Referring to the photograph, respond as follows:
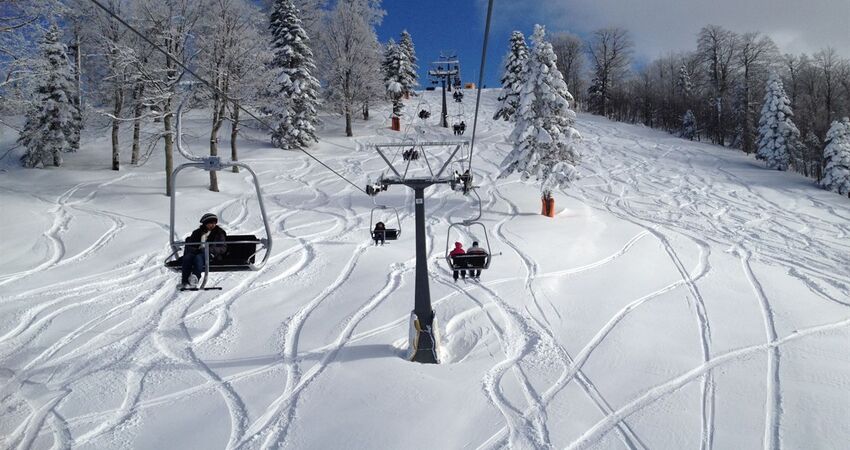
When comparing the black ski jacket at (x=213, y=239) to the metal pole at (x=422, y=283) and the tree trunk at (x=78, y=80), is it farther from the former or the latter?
the tree trunk at (x=78, y=80)

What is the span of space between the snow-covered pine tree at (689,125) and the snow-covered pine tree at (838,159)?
2566cm

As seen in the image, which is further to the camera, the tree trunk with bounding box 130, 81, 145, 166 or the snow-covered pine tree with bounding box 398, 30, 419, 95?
the snow-covered pine tree with bounding box 398, 30, 419, 95

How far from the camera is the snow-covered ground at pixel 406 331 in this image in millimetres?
8367

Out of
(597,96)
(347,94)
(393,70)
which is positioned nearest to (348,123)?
(347,94)

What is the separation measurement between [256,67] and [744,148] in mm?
45534

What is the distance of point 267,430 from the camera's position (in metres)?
8.17

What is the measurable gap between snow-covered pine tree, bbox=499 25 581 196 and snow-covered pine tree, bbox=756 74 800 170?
22.6m

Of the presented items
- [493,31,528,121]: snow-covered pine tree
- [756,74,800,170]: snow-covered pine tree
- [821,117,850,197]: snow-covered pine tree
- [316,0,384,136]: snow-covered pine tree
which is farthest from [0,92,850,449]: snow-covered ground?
[493,31,528,121]: snow-covered pine tree

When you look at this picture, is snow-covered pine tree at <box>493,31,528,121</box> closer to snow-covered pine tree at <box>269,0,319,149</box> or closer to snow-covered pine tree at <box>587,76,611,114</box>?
snow-covered pine tree at <box>269,0,319,149</box>

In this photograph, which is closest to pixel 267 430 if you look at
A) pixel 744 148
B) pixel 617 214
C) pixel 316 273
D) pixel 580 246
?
pixel 316 273

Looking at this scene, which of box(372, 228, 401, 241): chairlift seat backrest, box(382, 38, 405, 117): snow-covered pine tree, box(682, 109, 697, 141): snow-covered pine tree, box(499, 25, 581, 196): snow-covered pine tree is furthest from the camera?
box(682, 109, 697, 141): snow-covered pine tree

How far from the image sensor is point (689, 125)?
177 feet

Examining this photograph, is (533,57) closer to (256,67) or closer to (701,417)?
(256,67)

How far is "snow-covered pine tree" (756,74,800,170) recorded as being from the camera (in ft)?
113
